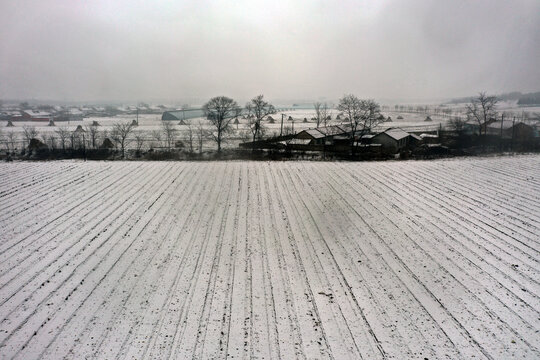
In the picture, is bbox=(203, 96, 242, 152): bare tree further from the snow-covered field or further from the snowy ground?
the snow-covered field

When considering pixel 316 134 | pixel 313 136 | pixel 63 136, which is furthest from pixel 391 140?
pixel 63 136

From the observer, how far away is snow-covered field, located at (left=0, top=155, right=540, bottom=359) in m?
8.61

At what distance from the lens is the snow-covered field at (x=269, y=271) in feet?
28.2

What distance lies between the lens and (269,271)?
12.1m

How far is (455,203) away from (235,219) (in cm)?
1260

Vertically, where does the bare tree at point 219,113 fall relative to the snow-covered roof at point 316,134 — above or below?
above

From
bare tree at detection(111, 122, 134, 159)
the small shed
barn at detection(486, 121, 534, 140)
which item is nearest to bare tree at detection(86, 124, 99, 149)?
bare tree at detection(111, 122, 134, 159)

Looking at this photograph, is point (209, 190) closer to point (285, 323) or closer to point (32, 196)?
point (32, 196)

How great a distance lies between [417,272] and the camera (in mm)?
12023

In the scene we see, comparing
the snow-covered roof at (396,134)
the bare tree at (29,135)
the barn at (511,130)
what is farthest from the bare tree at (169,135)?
the barn at (511,130)

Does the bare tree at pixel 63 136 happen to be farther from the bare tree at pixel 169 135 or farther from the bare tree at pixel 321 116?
the bare tree at pixel 321 116

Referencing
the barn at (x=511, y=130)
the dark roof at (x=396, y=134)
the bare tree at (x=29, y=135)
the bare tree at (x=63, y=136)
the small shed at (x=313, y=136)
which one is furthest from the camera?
the barn at (x=511, y=130)

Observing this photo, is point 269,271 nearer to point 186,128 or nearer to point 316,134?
point 316,134

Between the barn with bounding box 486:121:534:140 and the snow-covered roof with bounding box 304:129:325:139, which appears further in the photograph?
the barn with bounding box 486:121:534:140
